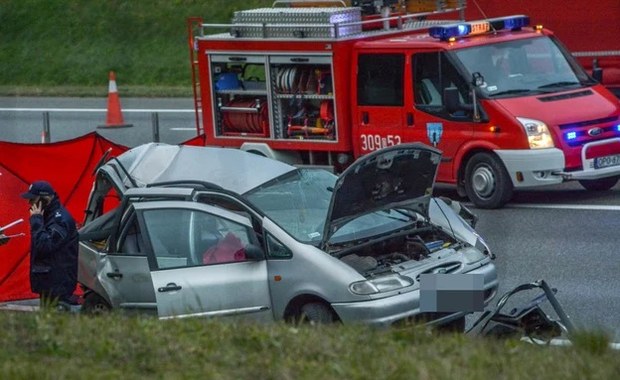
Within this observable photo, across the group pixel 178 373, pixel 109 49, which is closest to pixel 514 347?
pixel 178 373

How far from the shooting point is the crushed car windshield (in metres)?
10.1

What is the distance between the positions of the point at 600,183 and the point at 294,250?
8007 mm

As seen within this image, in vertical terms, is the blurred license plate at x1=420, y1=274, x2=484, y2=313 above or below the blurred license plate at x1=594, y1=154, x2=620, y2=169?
above

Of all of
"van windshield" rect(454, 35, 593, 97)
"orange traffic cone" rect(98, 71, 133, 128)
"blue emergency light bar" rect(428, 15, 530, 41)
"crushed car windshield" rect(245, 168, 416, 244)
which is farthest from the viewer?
"orange traffic cone" rect(98, 71, 133, 128)

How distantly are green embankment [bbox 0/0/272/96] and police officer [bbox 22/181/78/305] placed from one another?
2184 cm

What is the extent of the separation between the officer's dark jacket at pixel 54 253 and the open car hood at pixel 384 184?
7.16 ft

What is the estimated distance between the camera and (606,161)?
15.9m

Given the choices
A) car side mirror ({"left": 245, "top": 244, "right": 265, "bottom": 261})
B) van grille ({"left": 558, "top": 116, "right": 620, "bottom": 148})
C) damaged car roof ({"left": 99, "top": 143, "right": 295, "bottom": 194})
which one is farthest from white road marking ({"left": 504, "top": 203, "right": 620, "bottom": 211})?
car side mirror ({"left": 245, "top": 244, "right": 265, "bottom": 261})

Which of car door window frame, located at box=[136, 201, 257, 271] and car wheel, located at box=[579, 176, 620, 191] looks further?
car wheel, located at box=[579, 176, 620, 191]

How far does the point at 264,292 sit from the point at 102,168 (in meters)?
2.20

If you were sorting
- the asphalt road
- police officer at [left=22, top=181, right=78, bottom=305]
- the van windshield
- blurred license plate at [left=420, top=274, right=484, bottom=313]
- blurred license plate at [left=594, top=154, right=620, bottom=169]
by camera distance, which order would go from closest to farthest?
blurred license plate at [left=420, top=274, right=484, bottom=313] → police officer at [left=22, top=181, right=78, bottom=305] → the asphalt road → blurred license plate at [left=594, top=154, right=620, bottom=169] → the van windshield

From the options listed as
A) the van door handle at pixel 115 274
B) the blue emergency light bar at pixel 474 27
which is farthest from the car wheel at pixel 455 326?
the blue emergency light bar at pixel 474 27

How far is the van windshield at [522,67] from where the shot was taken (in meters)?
16.0

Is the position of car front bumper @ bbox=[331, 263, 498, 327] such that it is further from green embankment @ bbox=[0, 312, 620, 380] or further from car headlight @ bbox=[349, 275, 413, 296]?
green embankment @ bbox=[0, 312, 620, 380]
